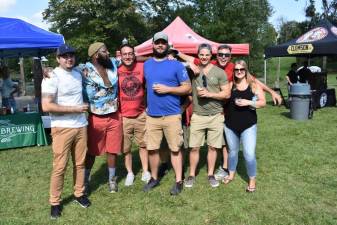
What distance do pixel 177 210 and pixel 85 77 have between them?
72.3 inches

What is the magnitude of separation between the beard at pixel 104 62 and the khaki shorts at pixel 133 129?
2.43 feet

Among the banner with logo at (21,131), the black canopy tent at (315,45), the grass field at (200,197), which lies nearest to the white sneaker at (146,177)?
the grass field at (200,197)

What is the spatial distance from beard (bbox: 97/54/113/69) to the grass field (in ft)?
5.27

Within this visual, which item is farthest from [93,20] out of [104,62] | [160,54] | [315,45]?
[160,54]

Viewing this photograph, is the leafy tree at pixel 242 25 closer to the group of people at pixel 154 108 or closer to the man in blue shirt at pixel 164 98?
the group of people at pixel 154 108

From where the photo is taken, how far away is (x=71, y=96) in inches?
159

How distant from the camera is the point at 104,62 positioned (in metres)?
4.52

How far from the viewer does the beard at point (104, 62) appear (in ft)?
14.7

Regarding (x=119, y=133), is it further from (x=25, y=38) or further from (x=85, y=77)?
(x=25, y=38)

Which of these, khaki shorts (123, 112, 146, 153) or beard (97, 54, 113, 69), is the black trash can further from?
beard (97, 54, 113, 69)

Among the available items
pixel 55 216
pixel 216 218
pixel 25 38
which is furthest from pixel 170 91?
pixel 25 38

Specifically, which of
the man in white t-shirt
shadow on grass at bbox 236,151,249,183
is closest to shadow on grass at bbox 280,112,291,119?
shadow on grass at bbox 236,151,249,183

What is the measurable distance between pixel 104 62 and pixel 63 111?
0.90 meters

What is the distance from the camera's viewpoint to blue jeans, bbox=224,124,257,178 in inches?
180
